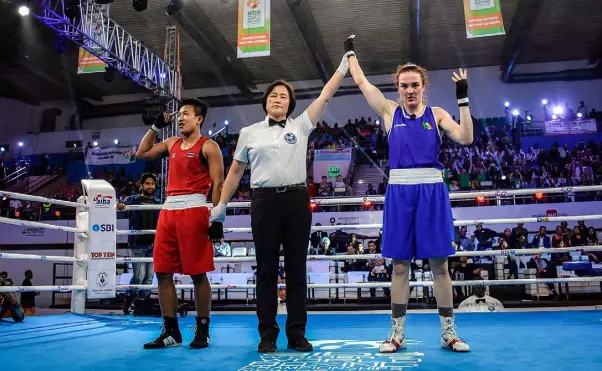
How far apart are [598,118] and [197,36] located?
1357cm

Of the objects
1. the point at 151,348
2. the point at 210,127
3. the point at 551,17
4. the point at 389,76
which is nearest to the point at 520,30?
the point at 551,17

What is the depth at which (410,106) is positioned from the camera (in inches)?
116

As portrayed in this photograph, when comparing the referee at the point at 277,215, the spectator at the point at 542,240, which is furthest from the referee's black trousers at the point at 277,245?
the spectator at the point at 542,240

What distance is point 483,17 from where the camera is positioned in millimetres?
8703

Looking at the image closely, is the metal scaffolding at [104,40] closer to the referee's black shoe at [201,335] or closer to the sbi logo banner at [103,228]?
the sbi logo banner at [103,228]

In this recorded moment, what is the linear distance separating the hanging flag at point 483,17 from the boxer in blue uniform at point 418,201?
21.4ft

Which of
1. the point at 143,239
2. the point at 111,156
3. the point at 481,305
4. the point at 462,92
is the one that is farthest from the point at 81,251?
the point at 111,156

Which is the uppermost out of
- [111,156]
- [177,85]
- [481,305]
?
[177,85]

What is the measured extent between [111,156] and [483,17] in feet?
48.4

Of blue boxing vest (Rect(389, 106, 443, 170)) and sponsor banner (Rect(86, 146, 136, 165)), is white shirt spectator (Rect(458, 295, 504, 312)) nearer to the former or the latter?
blue boxing vest (Rect(389, 106, 443, 170))

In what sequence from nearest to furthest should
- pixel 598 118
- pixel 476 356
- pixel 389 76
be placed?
1. pixel 476 356
2. pixel 598 118
3. pixel 389 76

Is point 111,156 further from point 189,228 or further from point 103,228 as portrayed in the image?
point 189,228

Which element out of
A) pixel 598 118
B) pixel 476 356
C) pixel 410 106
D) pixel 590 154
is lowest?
pixel 476 356

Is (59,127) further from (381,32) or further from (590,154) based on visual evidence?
(590,154)
